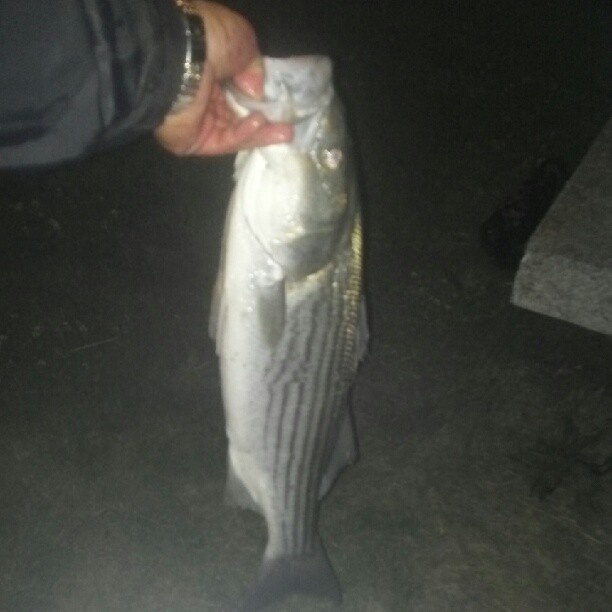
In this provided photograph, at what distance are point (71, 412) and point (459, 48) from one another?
3835 mm

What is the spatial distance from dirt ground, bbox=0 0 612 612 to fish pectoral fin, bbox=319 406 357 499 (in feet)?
2.96

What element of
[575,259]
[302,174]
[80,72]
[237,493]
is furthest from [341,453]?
[575,259]

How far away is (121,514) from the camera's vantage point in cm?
356

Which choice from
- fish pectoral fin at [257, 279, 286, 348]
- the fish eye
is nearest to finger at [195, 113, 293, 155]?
the fish eye

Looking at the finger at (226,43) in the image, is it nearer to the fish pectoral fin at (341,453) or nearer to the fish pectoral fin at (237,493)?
the fish pectoral fin at (341,453)

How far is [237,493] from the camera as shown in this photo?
2.72 meters

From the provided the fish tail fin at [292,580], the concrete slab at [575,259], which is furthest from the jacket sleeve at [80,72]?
the concrete slab at [575,259]

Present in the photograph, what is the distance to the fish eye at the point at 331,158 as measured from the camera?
7.00ft

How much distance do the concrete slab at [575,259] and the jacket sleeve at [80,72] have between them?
2.32 meters

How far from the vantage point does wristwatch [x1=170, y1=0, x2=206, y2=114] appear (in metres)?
1.98

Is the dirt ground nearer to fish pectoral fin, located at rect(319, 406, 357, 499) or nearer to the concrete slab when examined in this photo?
the concrete slab

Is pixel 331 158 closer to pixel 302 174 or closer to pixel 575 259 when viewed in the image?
pixel 302 174

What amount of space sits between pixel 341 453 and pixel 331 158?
1.04m

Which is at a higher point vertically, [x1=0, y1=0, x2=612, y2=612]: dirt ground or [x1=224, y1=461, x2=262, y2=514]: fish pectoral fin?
[x1=224, y1=461, x2=262, y2=514]: fish pectoral fin
